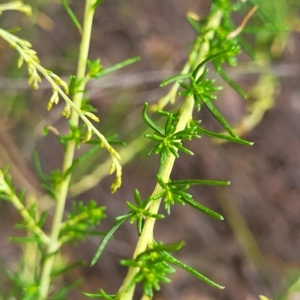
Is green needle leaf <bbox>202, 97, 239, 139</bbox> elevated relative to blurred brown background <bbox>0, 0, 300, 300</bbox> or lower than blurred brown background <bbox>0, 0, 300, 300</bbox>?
elevated

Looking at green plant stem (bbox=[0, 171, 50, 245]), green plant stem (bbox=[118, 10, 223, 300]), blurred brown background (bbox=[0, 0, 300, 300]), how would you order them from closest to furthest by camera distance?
green plant stem (bbox=[118, 10, 223, 300])
green plant stem (bbox=[0, 171, 50, 245])
blurred brown background (bbox=[0, 0, 300, 300])

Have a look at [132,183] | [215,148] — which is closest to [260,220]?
[215,148]

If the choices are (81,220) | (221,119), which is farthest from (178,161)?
(221,119)

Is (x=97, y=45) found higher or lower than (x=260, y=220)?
higher

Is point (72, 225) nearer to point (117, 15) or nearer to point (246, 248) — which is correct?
point (246, 248)

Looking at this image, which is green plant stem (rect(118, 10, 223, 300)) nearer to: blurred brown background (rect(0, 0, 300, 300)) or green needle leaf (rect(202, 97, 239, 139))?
green needle leaf (rect(202, 97, 239, 139))

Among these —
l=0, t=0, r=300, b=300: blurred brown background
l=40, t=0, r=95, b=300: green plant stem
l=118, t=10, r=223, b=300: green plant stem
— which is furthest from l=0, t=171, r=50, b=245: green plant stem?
l=0, t=0, r=300, b=300: blurred brown background

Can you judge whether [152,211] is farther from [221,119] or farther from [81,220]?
[81,220]

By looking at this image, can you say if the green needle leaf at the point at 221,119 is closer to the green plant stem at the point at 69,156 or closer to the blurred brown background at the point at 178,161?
the green plant stem at the point at 69,156
